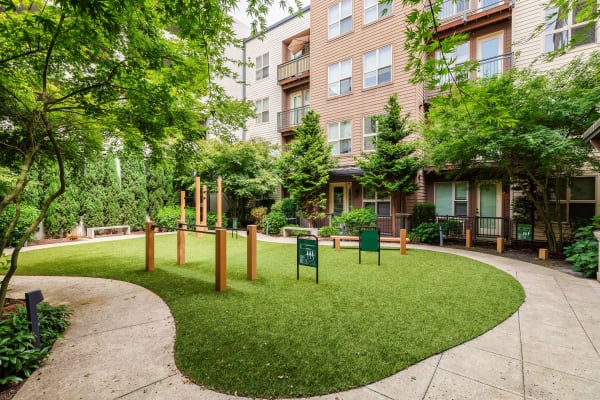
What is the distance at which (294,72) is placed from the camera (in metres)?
16.3

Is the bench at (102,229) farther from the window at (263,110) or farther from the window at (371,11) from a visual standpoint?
the window at (371,11)

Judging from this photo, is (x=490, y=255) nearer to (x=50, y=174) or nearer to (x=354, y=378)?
(x=354, y=378)

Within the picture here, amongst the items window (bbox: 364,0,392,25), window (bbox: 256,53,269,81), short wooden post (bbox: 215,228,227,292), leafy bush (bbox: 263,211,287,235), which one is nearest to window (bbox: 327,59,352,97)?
window (bbox: 364,0,392,25)

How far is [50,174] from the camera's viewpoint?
37.1ft

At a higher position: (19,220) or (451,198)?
(451,198)

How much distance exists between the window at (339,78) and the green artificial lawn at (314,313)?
10.0 meters

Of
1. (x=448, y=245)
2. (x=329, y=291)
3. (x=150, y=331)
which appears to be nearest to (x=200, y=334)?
(x=150, y=331)

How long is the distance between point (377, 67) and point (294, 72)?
215 inches

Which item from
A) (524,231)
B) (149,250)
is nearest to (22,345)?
(149,250)

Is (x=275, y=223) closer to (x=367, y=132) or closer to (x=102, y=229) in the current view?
(x=367, y=132)

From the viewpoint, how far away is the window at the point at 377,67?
41.8 feet

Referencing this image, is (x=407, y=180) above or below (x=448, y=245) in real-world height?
above

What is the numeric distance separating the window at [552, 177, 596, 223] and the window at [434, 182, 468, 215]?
299 cm

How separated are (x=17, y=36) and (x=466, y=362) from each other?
6358 millimetres
